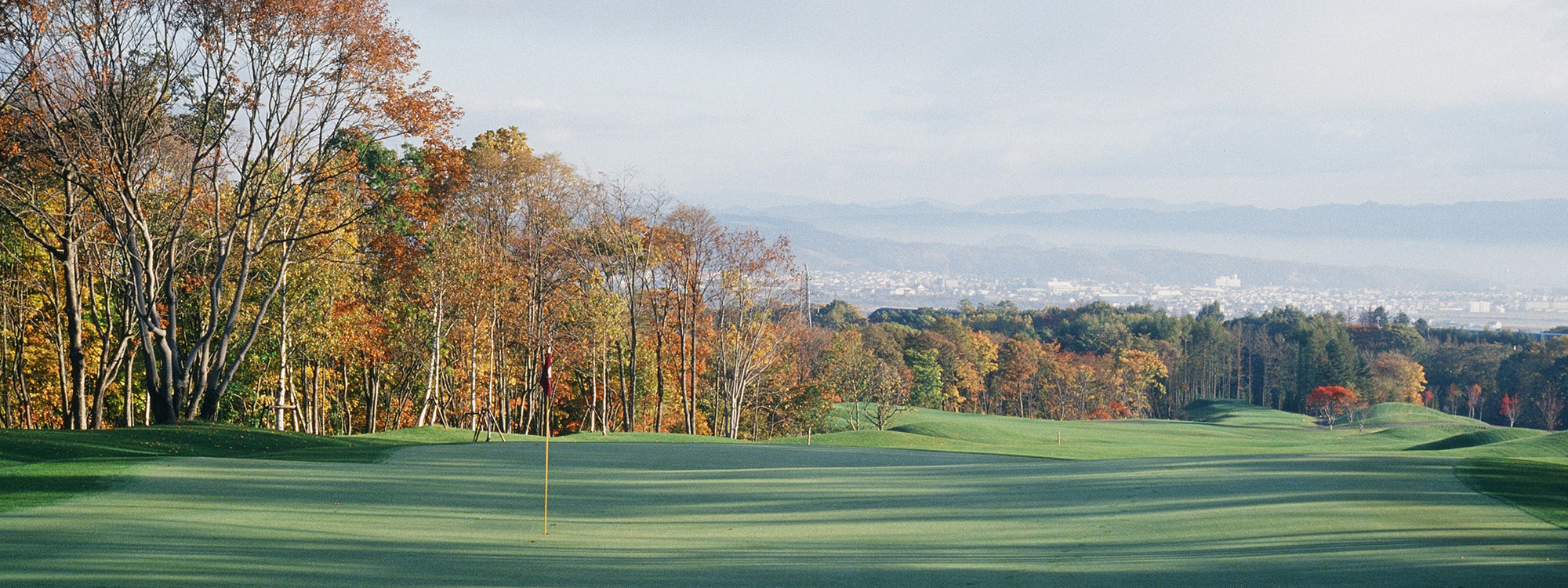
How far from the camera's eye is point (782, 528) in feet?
36.7

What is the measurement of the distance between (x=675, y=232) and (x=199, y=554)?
114 feet

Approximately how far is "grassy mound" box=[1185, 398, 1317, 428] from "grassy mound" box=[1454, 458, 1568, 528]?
57110mm

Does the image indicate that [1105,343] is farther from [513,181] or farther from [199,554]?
[199,554]

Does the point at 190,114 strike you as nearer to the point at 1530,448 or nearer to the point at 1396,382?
the point at 1530,448

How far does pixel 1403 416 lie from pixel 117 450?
8133cm

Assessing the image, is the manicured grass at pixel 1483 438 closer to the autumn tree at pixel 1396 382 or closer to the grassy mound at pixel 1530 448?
the grassy mound at pixel 1530 448

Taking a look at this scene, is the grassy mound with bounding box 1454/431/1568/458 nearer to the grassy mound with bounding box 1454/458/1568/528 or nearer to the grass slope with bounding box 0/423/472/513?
the grassy mound with bounding box 1454/458/1568/528

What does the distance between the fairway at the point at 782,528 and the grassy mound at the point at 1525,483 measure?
12.5 inches

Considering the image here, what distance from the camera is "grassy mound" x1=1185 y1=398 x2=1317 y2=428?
7300 centimetres

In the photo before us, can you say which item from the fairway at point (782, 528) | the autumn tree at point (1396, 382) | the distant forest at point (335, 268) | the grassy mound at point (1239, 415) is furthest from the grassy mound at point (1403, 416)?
the fairway at point (782, 528)

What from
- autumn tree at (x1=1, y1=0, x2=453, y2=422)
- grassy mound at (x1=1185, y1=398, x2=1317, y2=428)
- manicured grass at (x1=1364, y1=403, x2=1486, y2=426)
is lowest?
grassy mound at (x1=1185, y1=398, x2=1317, y2=428)

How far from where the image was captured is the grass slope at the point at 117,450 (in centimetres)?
1148

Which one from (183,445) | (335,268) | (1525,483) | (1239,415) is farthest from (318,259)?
(1239,415)

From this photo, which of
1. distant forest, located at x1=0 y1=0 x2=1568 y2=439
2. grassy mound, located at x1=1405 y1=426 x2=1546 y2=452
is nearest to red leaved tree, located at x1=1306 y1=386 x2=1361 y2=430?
distant forest, located at x1=0 y1=0 x2=1568 y2=439
